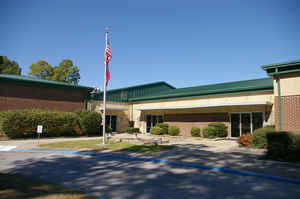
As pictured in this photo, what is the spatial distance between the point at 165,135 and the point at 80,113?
8694 mm

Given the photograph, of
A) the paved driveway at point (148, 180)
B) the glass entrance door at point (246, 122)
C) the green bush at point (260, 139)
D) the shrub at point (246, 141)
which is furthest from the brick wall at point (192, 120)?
the paved driveway at point (148, 180)

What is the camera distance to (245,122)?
1744 centimetres

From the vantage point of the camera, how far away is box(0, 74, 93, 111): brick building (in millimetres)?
19156

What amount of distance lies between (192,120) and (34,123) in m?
14.1

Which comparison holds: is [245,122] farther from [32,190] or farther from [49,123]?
[49,123]

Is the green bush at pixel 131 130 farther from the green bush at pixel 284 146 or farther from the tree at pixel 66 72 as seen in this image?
the tree at pixel 66 72

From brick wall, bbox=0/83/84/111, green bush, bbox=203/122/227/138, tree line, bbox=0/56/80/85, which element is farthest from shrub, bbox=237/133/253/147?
tree line, bbox=0/56/80/85

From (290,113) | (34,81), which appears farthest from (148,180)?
(34,81)

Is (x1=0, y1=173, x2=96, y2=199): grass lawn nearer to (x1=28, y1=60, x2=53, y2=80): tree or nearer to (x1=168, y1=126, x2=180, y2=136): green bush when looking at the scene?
(x1=168, y1=126, x2=180, y2=136): green bush

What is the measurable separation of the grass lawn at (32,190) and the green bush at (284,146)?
8.02 m

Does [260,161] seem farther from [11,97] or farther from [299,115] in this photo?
[11,97]

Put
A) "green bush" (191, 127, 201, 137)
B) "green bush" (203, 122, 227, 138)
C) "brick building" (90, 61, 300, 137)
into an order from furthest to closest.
→ "green bush" (191, 127, 201, 137) < "green bush" (203, 122, 227, 138) < "brick building" (90, 61, 300, 137)

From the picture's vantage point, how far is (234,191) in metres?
5.82

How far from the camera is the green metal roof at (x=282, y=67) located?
11.9 m
